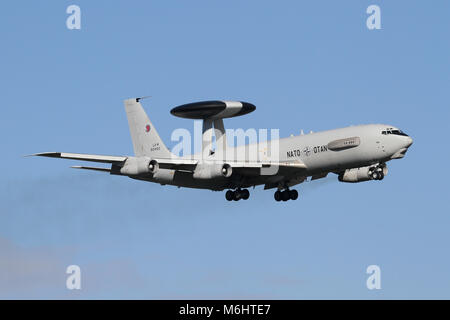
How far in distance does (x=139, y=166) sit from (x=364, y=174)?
20066 mm

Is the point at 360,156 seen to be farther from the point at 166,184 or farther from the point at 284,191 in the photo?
the point at 166,184

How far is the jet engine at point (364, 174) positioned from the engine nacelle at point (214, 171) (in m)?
10.9

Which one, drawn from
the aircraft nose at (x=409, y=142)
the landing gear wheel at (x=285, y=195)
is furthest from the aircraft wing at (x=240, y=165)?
the aircraft nose at (x=409, y=142)

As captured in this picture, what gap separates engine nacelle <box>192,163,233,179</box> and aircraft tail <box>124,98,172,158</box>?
8.53 m

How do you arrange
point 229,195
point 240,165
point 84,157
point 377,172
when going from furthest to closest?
point 229,195 → point 240,165 → point 377,172 → point 84,157

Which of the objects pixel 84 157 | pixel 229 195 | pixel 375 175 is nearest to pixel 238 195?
pixel 229 195

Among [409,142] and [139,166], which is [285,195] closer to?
[409,142]

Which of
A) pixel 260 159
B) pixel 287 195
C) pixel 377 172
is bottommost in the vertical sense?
pixel 287 195

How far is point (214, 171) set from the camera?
82250 mm

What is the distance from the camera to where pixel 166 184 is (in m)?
88.6

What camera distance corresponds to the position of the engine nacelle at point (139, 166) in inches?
3228

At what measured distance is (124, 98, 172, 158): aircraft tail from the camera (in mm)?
91500
